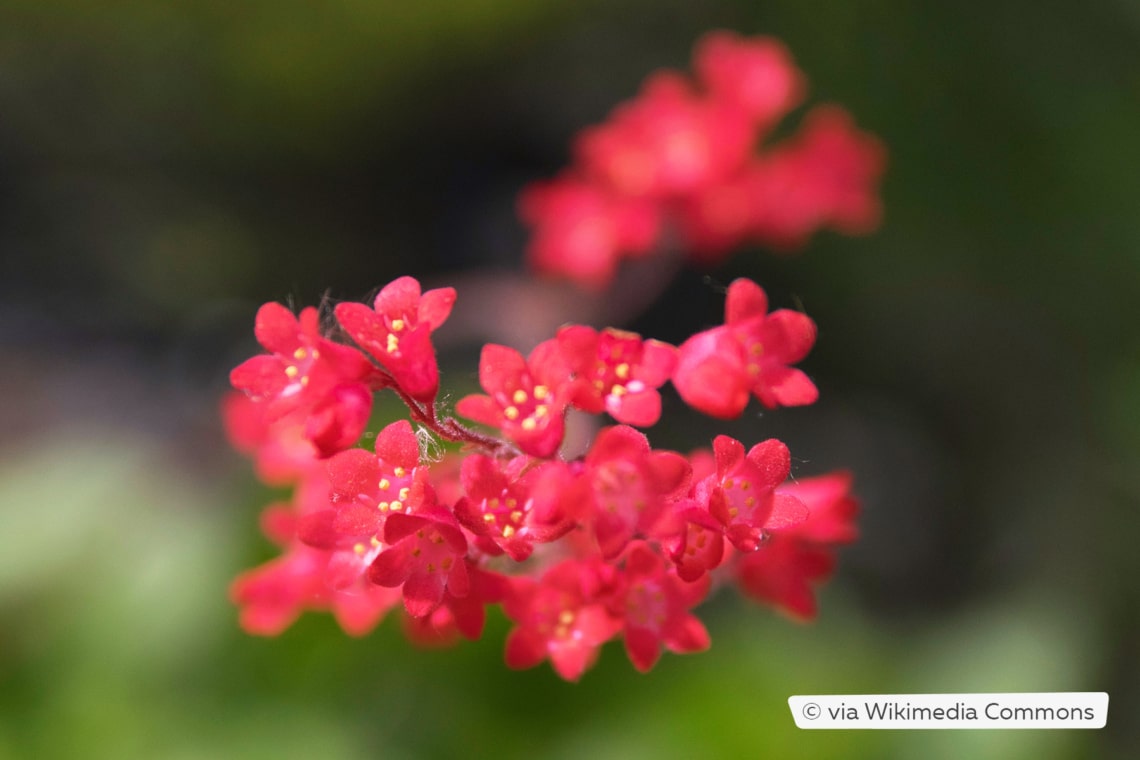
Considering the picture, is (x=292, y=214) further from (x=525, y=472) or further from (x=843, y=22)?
(x=525, y=472)

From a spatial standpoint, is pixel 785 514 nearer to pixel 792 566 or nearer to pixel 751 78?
pixel 792 566

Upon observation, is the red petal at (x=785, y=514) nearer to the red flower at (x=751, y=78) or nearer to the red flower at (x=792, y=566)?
the red flower at (x=792, y=566)

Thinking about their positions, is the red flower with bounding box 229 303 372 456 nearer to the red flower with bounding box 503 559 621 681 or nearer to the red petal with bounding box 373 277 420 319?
the red petal with bounding box 373 277 420 319

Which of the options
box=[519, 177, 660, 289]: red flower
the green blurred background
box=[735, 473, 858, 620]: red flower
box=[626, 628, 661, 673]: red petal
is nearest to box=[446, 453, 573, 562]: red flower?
box=[626, 628, 661, 673]: red petal

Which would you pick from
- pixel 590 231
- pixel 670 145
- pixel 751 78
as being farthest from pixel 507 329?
pixel 751 78

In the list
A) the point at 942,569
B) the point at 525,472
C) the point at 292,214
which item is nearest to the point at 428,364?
the point at 525,472

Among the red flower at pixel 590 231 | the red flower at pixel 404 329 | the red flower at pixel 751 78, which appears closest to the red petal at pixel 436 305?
the red flower at pixel 404 329
